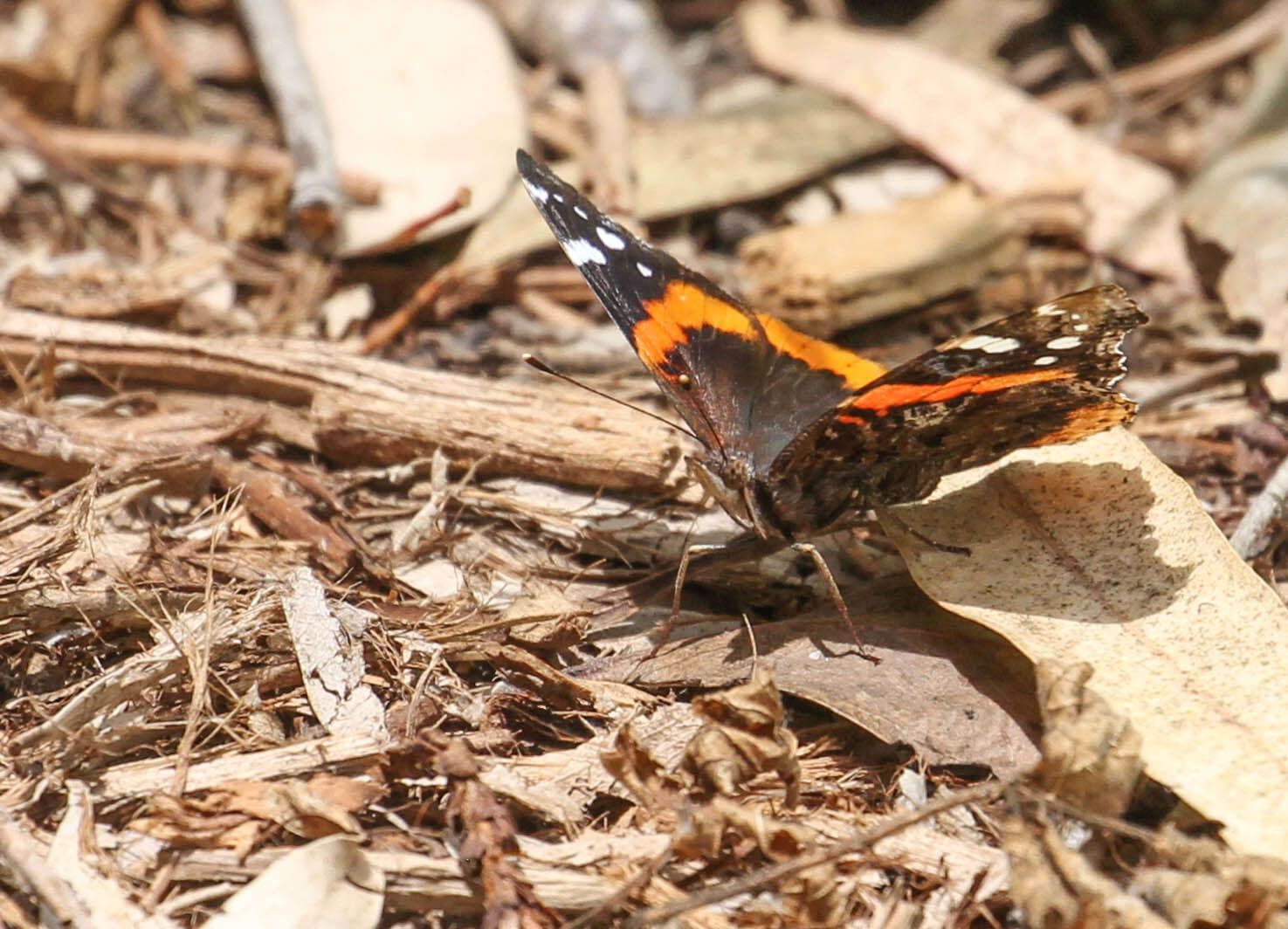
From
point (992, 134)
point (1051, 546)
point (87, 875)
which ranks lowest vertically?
point (87, 875)

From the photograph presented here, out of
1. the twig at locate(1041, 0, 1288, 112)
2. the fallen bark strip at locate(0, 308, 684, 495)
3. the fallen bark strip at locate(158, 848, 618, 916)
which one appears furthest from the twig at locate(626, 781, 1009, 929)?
the twig at locate(1041, 0, 1288, 112)

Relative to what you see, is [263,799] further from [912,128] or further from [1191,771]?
[912,128]

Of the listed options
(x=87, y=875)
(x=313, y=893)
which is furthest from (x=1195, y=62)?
(x=87, y=875)

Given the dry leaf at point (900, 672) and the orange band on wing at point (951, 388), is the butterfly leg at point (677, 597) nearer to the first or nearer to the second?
the dry leaf at point (900, 672)

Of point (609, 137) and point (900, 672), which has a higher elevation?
point (609, 137)

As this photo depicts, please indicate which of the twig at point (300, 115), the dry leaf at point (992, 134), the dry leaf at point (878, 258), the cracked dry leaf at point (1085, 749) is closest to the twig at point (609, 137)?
the dry leaf at point (878, 258)

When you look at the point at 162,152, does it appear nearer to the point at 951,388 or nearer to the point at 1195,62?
the point at 951,388
